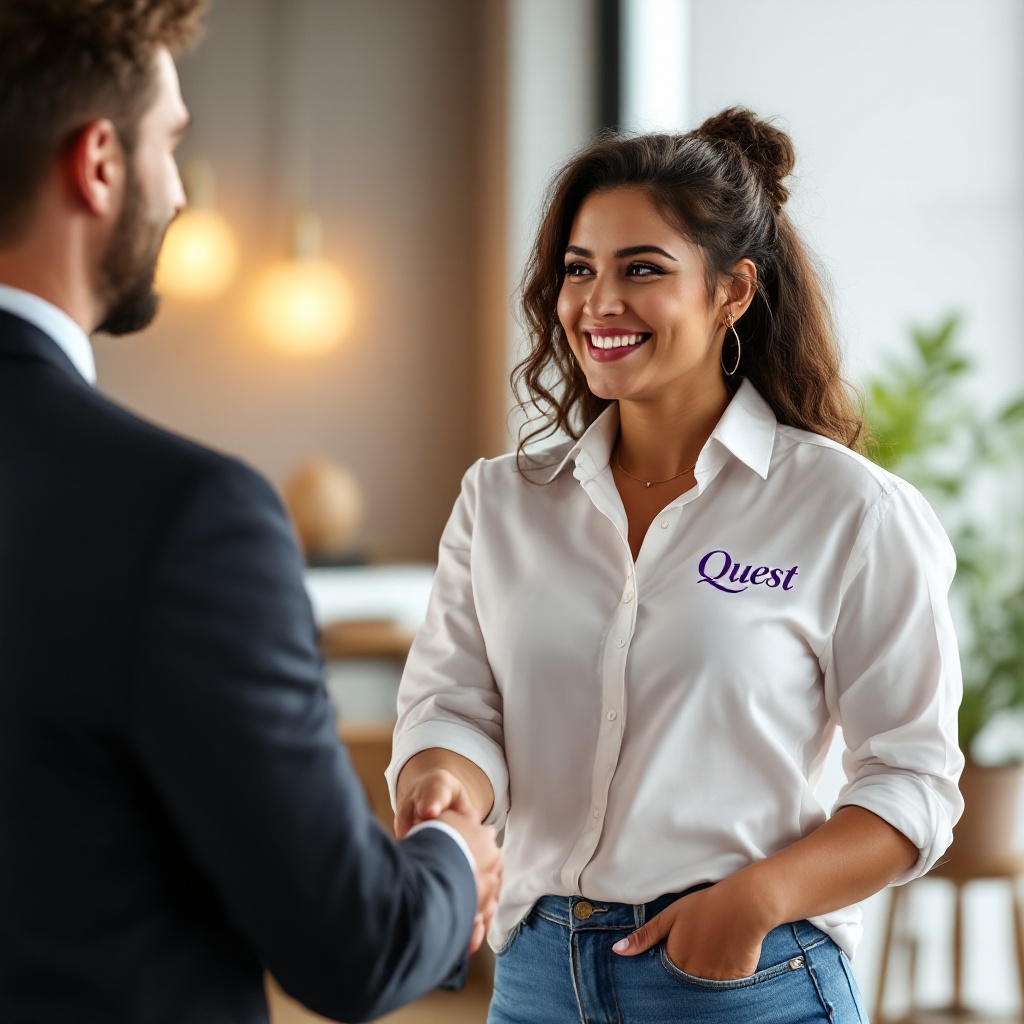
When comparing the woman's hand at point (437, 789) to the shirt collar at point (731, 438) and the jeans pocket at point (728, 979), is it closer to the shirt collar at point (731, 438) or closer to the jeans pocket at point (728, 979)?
the jeans pocket at point (728, 979)

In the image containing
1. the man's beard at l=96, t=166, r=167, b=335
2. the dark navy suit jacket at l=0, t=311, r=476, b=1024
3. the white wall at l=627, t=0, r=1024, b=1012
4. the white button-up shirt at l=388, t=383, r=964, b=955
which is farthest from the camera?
the white wall at l=627, t=0, r=1024, b=1012

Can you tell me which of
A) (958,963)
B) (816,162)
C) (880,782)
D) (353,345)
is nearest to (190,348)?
(353,345)

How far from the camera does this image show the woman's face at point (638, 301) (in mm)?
1664

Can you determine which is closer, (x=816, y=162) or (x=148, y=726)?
(x=148, y=726)

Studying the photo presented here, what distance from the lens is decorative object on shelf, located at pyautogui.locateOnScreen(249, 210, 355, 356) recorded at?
14.9 ft

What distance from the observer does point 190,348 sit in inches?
178

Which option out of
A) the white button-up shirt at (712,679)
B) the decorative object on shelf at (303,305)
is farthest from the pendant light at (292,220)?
the white button-up shirt at (712,679)

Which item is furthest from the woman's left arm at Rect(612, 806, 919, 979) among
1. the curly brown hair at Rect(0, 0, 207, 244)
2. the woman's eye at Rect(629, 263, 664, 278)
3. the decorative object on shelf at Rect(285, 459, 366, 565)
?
the decorative object on shelf at Rect(285, 459, 366, 565)

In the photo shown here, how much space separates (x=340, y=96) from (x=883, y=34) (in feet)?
6.75

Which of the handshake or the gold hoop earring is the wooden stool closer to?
the gold hoop earring

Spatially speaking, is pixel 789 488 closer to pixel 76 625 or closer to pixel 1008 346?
pixel 76 625

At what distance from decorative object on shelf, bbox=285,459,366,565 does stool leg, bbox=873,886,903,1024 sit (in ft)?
6.89

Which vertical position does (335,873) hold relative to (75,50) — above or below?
below

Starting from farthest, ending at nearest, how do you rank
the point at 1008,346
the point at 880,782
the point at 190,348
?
the point at 190,348 → the point at 1008,346 → the point at 880,782
